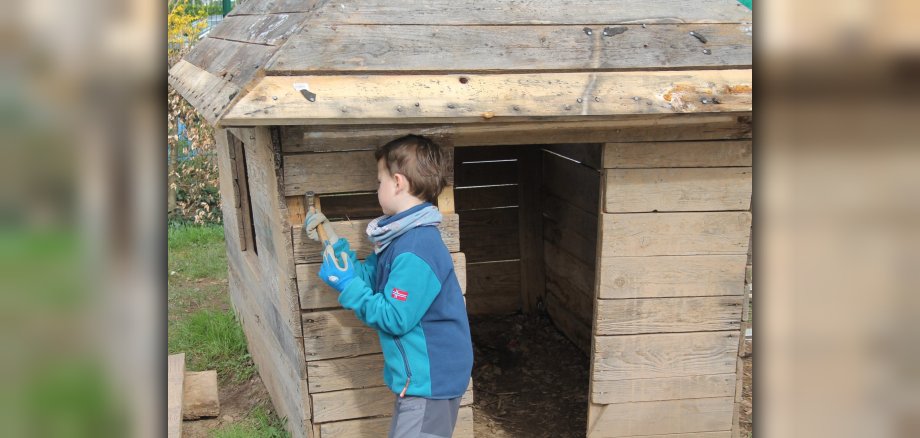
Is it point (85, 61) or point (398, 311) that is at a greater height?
point (85, 61)

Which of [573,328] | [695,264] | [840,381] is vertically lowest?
[573,328]

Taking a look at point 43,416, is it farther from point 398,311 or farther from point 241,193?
point 241,193

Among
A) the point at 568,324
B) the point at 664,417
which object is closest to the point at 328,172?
the point at 664,417

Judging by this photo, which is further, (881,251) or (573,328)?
(573,328)

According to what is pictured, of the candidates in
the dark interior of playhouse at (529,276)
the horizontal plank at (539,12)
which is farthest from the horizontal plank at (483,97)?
the dark interior of playhouse at (529,276)

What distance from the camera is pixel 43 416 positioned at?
434 millimetres

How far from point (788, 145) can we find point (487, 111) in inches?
98.8

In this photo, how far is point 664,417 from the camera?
3883mm

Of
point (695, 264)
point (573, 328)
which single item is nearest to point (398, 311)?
point (695, 264)

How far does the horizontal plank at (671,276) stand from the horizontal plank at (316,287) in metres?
0.64

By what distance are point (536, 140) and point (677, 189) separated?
2.20ft

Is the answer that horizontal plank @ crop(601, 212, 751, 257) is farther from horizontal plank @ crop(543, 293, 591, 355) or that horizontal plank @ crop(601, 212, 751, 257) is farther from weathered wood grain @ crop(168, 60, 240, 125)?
horizontal plank @ crop(543, 293, 591, 355)

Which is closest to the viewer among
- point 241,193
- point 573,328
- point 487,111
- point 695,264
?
point 487,111

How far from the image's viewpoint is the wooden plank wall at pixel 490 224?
634 centimetres
